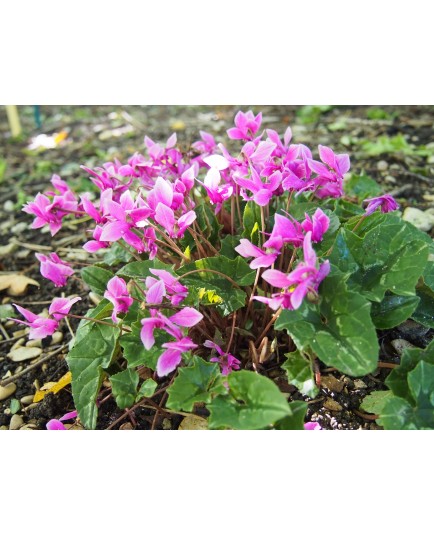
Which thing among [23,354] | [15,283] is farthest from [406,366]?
[15,283]

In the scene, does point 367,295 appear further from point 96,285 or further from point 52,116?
point 52,116

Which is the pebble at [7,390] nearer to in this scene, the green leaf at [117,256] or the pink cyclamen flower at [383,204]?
the green leaf at [117,256]

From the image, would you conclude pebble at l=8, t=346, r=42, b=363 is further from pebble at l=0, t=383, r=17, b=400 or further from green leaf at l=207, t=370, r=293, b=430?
green leaf at l=207, t=370, r=293, b=430

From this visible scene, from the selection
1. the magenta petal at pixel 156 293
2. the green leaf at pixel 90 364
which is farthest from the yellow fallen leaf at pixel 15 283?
the magenta petal at pixel 156 293

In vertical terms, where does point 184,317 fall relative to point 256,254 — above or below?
below

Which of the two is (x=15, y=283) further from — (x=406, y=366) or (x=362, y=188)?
(x=406, y=366)

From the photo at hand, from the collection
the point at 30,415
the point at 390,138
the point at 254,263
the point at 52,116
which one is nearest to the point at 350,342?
the point at 254,263
